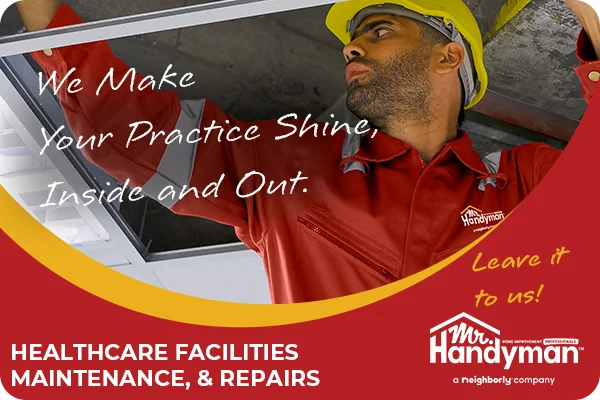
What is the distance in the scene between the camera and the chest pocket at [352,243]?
195cm

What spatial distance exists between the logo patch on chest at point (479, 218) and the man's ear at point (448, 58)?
1.37ft

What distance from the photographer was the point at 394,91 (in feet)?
7.00

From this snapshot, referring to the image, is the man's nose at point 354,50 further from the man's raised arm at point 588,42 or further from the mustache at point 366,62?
the man's raised arm at point 588,42

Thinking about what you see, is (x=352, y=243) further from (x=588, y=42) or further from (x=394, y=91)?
(x=588, y=42)

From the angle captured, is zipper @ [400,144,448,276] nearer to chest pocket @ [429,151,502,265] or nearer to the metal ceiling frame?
chest pocket @ [429,151,502,265]

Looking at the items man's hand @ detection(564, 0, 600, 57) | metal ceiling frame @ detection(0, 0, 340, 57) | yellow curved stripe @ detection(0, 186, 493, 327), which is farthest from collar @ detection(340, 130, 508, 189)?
metal ceiling frame @ detection(0, 0, 340, 57)

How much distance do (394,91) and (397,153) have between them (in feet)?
0.60

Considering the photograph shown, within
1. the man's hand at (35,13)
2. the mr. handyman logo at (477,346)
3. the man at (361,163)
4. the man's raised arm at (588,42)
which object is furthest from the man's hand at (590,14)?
the man's hand at (35,13)

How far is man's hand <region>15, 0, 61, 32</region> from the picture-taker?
171 cm

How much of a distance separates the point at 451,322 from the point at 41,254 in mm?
1067

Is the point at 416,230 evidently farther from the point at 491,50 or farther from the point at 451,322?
the point at 491,50

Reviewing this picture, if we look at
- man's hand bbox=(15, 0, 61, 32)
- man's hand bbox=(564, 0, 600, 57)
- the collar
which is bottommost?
the collar

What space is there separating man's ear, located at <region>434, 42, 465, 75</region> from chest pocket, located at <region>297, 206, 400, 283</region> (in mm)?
550

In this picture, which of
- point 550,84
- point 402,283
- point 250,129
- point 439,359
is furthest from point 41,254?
point 550,84
